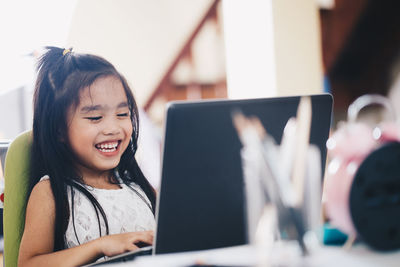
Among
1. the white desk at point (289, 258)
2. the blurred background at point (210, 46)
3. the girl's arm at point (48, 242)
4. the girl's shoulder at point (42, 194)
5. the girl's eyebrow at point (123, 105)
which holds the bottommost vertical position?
the girl's arm at point (48, 242)

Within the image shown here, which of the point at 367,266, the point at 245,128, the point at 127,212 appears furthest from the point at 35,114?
the point at 367,266

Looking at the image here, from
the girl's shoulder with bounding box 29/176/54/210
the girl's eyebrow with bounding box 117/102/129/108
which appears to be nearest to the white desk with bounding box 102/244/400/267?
the girl's shoulder with bounding box 29/176/54/210

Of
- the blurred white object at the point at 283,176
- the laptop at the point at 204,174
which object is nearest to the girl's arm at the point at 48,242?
the laptop at the point at 204,174

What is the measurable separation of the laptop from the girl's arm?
0.25 meters

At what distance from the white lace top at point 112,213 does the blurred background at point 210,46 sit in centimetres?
82

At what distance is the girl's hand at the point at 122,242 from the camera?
915mm

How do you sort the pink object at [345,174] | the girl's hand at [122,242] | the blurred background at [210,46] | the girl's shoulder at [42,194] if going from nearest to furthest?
the pink object at [345,174] → the girl's hand at [122,242] → the girl's shoulder at [42,194] → the blurred background at [210,46]

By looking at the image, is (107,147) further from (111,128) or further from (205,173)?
(205,173)

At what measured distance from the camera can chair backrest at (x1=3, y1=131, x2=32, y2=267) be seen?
108cm

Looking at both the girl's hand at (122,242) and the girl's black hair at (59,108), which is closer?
the girl's hand at (122,242)

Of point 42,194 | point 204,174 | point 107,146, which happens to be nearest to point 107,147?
point 107,146

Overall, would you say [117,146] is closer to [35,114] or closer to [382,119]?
[35,114]

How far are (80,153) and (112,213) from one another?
0.19m

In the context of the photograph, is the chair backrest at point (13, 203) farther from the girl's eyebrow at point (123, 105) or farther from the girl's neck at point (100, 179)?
the girl's eyebrow at point (123, 105)
